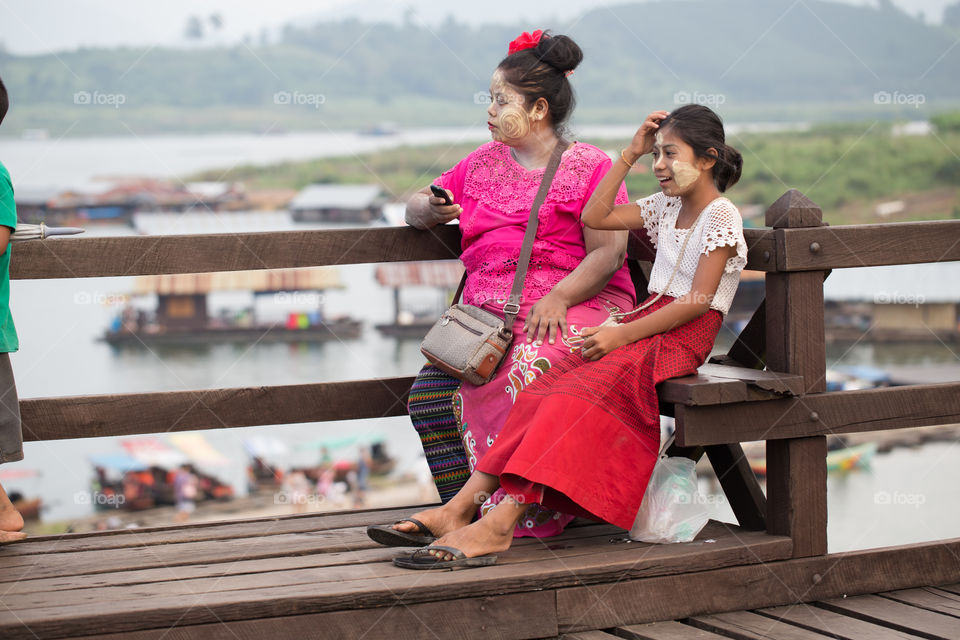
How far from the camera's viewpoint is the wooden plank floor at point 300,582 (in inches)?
81.4

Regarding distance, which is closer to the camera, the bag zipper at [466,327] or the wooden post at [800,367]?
the wooden post at [800,367]

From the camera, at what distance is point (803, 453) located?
99.9 inches

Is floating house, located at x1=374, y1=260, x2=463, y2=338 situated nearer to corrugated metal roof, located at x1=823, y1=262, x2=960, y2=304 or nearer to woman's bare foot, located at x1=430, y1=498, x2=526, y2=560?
corrugated metal roof, located at x1=823, y1=262, x2=960, y2=304

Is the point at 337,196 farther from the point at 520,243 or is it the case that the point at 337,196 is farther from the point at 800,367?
the point at 800,367

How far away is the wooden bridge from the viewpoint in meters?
2.16

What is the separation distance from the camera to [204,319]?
1891 inches

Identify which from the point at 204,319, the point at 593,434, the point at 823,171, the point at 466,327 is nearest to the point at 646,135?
the point at 466,327

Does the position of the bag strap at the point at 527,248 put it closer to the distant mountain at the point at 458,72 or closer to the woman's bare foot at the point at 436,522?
the woman's bare foot at the point at 436,522

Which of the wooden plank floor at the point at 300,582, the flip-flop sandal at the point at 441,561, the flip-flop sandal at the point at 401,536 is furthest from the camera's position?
the flip-flop sandal at the point at 401,536

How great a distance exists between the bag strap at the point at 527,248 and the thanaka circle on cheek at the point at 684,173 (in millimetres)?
393

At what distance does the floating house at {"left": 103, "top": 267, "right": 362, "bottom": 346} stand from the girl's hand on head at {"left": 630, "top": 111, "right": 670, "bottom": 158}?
4324 centimetres

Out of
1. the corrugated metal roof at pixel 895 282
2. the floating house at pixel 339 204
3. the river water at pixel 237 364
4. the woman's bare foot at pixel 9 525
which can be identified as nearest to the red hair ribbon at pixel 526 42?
the woman's bare foot at pixel 9 525

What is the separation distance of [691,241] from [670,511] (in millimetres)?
669

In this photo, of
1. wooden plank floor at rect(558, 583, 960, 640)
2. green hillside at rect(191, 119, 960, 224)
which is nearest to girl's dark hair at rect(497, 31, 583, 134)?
wooden plank floor at rect(558, 583, 960, 640)
